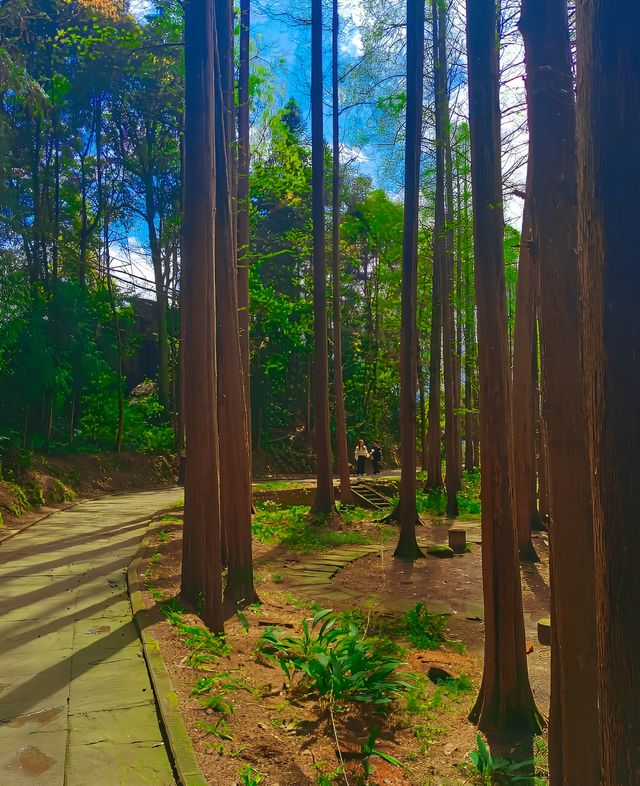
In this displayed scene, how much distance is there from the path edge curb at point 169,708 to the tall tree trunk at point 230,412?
1297mm

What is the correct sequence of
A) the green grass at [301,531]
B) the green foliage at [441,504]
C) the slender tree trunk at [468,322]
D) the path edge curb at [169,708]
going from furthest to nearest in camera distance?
the slender tree trunk at [468,322] → the green foliage at [441,504] → the green grass at [301,531] → the path edge curb at [169,708]

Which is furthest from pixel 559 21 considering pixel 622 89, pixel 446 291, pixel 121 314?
pixel 121 314

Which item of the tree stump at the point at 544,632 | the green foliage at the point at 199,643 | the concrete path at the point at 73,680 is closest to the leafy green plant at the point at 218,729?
the concrete path at the point at 73,680

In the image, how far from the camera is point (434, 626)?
7.73m

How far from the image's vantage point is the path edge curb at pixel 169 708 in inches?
143

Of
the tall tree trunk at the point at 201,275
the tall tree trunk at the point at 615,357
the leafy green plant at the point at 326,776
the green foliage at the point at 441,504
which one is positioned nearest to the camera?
the tall tree trunk at the point at 615,357

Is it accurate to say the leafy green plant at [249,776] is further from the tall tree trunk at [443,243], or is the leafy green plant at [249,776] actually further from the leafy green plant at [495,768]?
the tall tree trunk at [443,243]

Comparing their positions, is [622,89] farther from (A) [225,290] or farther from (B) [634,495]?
(A) [225,290]

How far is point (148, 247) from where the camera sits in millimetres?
29359

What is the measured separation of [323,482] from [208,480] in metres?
8.53

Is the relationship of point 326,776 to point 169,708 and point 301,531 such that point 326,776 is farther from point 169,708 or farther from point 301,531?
point 301,531

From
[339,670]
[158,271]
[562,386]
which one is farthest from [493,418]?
[158,271]

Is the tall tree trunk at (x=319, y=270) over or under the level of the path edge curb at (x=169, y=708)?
over

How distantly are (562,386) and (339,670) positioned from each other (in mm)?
2952
